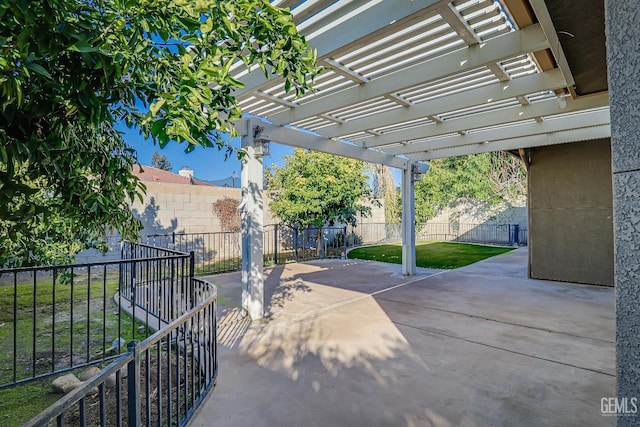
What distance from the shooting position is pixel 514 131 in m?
6.21

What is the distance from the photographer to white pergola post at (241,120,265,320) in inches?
194

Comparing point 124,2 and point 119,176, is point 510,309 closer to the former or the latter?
point 119,176

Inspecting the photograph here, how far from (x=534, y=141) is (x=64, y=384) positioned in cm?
826

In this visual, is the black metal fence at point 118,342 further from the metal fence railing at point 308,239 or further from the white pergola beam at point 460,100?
the white pergola beam at point 460,100

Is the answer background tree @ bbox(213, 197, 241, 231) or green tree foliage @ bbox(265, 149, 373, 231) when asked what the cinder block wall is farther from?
background tree @ bbox(213, 197, 241, 231)

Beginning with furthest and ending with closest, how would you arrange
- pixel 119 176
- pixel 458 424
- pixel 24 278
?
1. pixel 24 278
2. pixel 458 424
3. pixel 119 176

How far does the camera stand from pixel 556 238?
305 inches

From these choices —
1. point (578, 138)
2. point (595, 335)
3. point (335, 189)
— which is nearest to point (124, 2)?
point (595, 335)

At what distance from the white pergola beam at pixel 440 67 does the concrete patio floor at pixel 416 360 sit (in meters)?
3.02

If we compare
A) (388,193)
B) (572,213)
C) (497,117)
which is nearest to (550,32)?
(497,117)

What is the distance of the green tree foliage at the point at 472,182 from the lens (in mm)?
16516

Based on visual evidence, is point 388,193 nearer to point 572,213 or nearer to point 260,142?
point 572,213

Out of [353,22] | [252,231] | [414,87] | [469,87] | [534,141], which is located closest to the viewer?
[353,22]

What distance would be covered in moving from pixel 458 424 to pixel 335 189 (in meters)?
9.26
